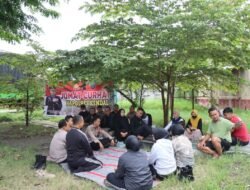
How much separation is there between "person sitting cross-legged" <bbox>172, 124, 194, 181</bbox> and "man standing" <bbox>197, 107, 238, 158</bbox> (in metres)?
1.52

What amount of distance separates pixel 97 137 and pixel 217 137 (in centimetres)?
300

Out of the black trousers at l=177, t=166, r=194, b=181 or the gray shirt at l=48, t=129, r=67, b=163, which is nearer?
the black trousers at l=177, t=166, r=194, b=181

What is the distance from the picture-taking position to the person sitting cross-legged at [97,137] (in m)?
7.53

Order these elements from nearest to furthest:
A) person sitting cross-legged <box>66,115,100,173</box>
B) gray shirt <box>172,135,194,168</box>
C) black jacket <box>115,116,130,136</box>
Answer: gray shirt <box>172,135,194,168</box> < person sitting cross-legged <box>66,115,100,173</box> < black jacket <box>115,116,130,136</box>

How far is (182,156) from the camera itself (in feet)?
17.2

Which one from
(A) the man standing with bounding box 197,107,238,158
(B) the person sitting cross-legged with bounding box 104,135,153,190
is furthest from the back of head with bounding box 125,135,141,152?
(A) the man standing with bounding box 197,107,238,158

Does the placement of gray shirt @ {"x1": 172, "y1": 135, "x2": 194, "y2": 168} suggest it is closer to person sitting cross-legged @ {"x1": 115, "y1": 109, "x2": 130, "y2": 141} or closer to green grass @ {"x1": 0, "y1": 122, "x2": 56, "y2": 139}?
person sitting cross-legged @ {"x1": 115, "y1": 109, "x2": 130, "y2": 141}

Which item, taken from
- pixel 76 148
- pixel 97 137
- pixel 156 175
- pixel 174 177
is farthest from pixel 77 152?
pixel 97 137

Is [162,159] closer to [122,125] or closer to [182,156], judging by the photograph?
[182,156]

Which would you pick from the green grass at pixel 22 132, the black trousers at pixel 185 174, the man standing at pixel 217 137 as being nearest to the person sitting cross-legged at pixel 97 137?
the man standing at pixel 217 137

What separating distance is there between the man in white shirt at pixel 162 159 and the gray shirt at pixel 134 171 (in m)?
0.51

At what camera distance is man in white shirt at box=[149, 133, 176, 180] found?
16.8 feet

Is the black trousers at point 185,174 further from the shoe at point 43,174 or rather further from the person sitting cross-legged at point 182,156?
the shoe at point 43,174

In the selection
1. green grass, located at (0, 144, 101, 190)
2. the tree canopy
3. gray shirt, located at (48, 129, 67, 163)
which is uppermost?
the tree canopy
